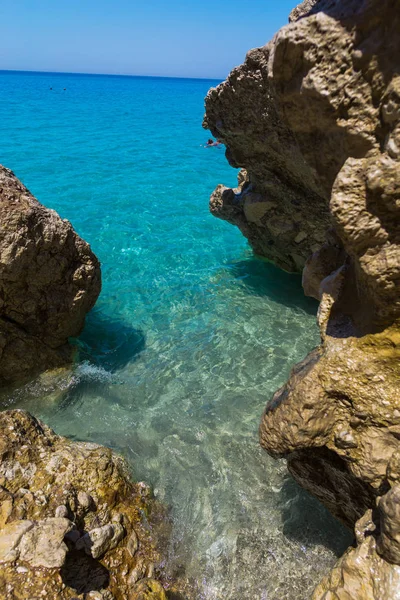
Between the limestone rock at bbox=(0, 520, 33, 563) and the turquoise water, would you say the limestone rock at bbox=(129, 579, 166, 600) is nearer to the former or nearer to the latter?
the turquoise water

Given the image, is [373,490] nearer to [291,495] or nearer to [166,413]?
[291,495]

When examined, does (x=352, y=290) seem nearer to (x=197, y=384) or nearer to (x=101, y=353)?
(x=197, y=384)

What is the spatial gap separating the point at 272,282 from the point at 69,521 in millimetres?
6655

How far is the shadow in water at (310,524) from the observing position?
14.1 feet

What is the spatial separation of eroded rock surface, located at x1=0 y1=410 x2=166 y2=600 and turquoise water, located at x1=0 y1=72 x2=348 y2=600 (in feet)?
1.41

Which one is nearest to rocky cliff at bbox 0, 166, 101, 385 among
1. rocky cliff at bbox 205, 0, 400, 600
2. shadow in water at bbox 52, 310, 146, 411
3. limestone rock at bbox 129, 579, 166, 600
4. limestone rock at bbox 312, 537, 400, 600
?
shadow in water at bbox 52, 310, 146, 411

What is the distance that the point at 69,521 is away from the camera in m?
3.29

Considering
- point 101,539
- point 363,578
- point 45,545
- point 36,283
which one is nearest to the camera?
point 363,578

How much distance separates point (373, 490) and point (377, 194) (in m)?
2.04

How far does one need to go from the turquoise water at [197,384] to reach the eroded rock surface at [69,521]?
0.43m

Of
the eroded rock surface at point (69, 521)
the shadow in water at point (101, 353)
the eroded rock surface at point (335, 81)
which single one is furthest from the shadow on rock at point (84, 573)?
the eroded rock surface at point (335, 81)

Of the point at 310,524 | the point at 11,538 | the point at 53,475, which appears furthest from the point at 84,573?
the point at 310,524

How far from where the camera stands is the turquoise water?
4258 mm

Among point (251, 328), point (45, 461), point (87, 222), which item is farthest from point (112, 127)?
point (45, 461)
